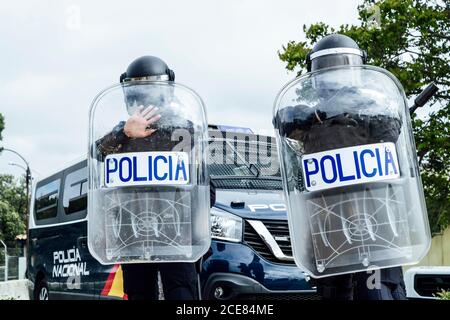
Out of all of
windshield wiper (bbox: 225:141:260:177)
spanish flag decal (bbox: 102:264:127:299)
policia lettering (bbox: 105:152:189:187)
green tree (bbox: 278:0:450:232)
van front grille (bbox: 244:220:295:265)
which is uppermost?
green tree (bbox: 278:0:450:232)

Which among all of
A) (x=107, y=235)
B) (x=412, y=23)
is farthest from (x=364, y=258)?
(x=412, y=23)

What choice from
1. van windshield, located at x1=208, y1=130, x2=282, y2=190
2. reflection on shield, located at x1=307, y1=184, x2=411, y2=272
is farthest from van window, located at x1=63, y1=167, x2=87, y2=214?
reflection on shield, located at x1=307, y1=184, x2=411, y2=272

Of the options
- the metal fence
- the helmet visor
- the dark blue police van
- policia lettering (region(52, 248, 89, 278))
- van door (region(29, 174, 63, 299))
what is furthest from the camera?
the metal fence

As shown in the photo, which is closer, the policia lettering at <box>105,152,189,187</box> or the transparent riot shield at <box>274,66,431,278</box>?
the transparent riot shield at <box>274,66,431,278</box>

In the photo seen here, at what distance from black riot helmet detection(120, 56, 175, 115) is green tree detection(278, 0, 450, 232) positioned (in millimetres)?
11134

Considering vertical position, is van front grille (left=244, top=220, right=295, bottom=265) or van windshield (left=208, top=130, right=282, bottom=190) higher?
van windshield (left=208, top=130, right=282, bottom=190)

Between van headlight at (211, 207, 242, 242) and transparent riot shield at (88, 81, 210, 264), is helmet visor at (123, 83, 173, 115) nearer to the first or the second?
transparent riot shield at (88, 81, 210, 264)

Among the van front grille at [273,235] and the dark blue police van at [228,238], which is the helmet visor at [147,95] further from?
the van front grille at [273,235]

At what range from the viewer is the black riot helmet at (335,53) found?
317cm

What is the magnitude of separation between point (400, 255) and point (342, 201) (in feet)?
1.22

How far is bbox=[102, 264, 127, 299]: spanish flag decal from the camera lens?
20.3 feet

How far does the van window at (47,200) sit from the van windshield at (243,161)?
3.44 meters

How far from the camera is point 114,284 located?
6.34m

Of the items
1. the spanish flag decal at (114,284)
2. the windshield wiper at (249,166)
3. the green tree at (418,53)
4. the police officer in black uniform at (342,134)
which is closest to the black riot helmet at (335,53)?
the police officer in black uniform at (342,134)
